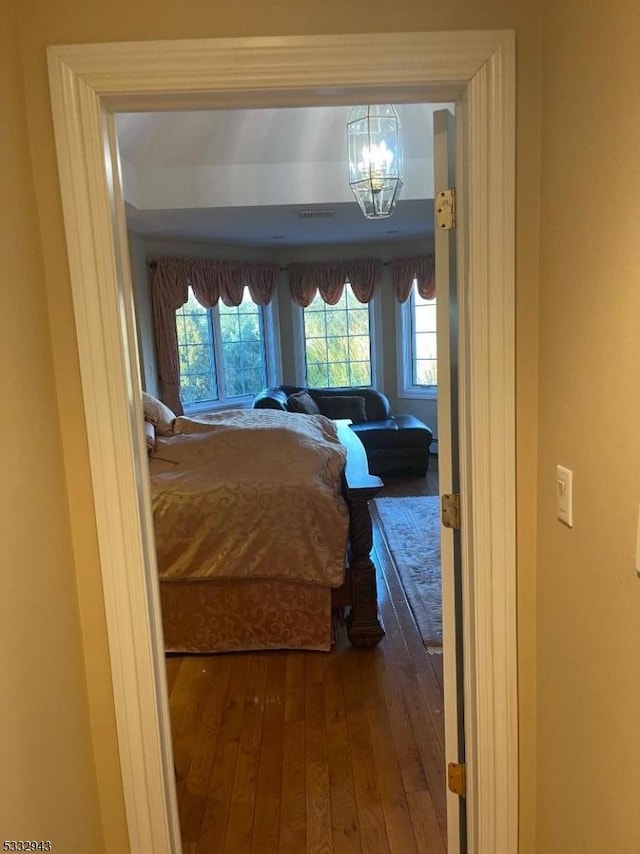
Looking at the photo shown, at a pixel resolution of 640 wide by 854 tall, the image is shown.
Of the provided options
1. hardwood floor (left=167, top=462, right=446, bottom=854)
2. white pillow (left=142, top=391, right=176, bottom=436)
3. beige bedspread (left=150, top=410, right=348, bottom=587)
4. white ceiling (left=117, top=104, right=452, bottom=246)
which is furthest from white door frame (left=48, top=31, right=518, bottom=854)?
white ceiling (left=117, top=104, right=452, bottom=246)

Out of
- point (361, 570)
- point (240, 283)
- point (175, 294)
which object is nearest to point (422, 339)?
point (240, 283)

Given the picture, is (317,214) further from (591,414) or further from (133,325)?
(591,414)

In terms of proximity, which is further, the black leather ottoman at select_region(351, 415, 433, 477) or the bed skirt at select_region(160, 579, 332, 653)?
the black leather ottoman at select_region(351, 415, 433, 477)

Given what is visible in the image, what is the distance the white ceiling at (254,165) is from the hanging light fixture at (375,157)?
3.78 feet

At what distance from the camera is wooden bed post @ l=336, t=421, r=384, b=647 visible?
302 centimetres

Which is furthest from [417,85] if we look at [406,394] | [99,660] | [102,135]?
[406,394]

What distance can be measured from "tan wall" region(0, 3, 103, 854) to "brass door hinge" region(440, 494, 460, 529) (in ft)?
3.05

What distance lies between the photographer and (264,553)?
2.98m

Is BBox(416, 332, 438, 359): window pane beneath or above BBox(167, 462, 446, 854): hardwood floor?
above

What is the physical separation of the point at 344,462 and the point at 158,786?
1.91 meters

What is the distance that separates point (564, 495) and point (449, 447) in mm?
349

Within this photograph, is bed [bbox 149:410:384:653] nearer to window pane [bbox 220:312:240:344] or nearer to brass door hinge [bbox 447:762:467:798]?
brass door hinge [bbox 447:762:467:798]

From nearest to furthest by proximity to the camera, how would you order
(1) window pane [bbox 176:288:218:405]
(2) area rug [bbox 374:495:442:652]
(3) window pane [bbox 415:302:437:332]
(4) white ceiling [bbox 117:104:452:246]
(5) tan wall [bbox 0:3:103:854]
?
(5) tan wall [bbox 0:3:103:854]
(2) area rug [bbox 374:495:442:652]
(4) white ceiling [bbox 117:104:452:246]
(1) window pane [bbox 176:288:218:405]
(3) window pane [bbox 415:302:437:332]

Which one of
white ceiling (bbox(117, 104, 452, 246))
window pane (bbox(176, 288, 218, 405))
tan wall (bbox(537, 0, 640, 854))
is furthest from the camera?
window pane (bbox(176, 288, 218, 405))
